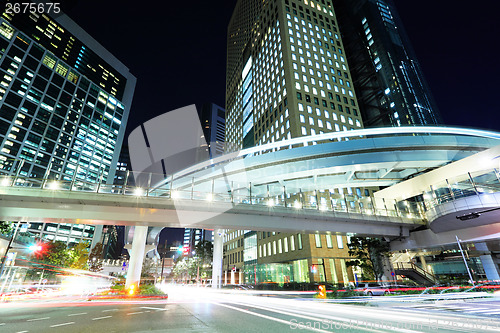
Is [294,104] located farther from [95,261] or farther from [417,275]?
[95,261]

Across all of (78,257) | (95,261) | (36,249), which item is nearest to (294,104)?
(36,249)

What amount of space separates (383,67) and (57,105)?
131 meters

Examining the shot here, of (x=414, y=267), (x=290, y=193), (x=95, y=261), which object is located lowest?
(x=414, y=267)

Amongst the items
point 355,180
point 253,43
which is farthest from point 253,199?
point 253,43

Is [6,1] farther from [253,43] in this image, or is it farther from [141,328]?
[141,328]

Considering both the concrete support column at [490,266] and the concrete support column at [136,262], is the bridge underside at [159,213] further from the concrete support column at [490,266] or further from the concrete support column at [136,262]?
the concrete support column at [490,266]

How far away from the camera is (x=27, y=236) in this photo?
4569 centimetres

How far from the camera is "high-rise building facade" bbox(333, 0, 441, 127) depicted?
75.4m

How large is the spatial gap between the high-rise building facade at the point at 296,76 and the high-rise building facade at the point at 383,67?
52.8 ft

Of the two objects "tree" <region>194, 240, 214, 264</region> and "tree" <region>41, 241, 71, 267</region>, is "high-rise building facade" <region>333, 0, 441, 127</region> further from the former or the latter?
"tree" <region>41, 241, 71, 267</region>

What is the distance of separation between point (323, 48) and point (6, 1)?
478ft

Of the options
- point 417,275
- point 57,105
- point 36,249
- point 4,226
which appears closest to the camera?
point 4,226

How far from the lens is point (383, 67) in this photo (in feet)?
266

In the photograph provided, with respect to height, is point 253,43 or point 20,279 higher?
point 253,43
